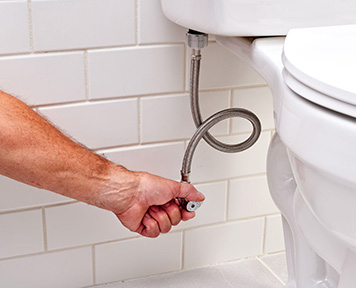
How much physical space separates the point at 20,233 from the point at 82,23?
0.41 m

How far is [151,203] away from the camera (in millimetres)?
1024

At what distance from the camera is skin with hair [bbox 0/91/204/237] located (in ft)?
2.96

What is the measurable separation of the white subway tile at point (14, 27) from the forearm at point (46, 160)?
0.12 metres

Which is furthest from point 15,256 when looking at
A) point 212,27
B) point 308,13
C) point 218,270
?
point 308,13

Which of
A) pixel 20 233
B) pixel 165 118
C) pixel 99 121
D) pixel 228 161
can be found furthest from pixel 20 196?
pixel 228 161

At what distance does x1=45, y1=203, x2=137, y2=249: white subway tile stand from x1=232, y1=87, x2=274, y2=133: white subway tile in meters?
0.31

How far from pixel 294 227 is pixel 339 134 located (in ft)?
1.48

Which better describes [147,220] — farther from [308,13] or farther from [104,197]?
[308,13]

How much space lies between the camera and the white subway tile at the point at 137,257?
123 centimetres

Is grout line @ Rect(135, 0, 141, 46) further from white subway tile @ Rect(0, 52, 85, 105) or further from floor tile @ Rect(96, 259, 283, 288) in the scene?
floor tile @ Rect(96, 259, 283, 288)

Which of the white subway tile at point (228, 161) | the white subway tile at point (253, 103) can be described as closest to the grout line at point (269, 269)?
the white subway tile at point (228, 161)

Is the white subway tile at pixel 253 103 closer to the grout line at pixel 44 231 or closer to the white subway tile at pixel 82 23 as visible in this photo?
the white subway tile at pixel 82 23

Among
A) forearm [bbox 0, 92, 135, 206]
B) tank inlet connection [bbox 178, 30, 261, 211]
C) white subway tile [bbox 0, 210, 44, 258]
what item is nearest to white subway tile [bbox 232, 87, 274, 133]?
tank inlet connection [bbox 178, 30, 261, 211]

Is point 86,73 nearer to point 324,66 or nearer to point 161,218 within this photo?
point 161,218
